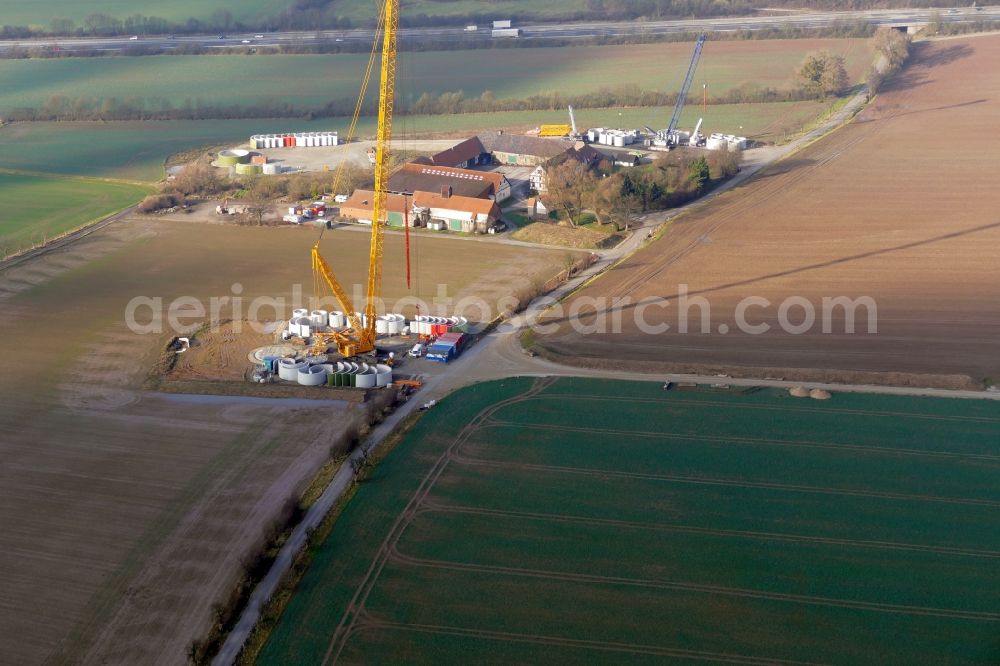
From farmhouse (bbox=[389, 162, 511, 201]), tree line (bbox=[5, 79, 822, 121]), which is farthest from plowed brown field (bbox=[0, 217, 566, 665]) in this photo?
tree line (bbox=[5, 79, 822, 121])

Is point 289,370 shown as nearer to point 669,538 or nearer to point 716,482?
point 716,482

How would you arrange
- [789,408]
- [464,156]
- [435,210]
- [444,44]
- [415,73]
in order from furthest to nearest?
[444,44] → [415,73] → [464,156] → [435,210] → [789,408]

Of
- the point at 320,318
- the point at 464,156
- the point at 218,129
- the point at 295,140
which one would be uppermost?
the point at 218,129

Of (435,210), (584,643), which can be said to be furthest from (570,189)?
(584,643)

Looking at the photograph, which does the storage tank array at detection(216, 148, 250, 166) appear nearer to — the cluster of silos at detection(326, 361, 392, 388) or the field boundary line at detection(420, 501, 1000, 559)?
the cluster of silos at detection(326, 361, 392, 388)

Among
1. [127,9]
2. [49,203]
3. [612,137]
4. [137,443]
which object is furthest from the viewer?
[127,9]

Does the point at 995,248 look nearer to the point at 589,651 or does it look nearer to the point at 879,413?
the point at 879,413

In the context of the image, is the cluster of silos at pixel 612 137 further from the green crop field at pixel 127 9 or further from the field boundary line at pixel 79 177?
the green crop field at pixel 127 9
